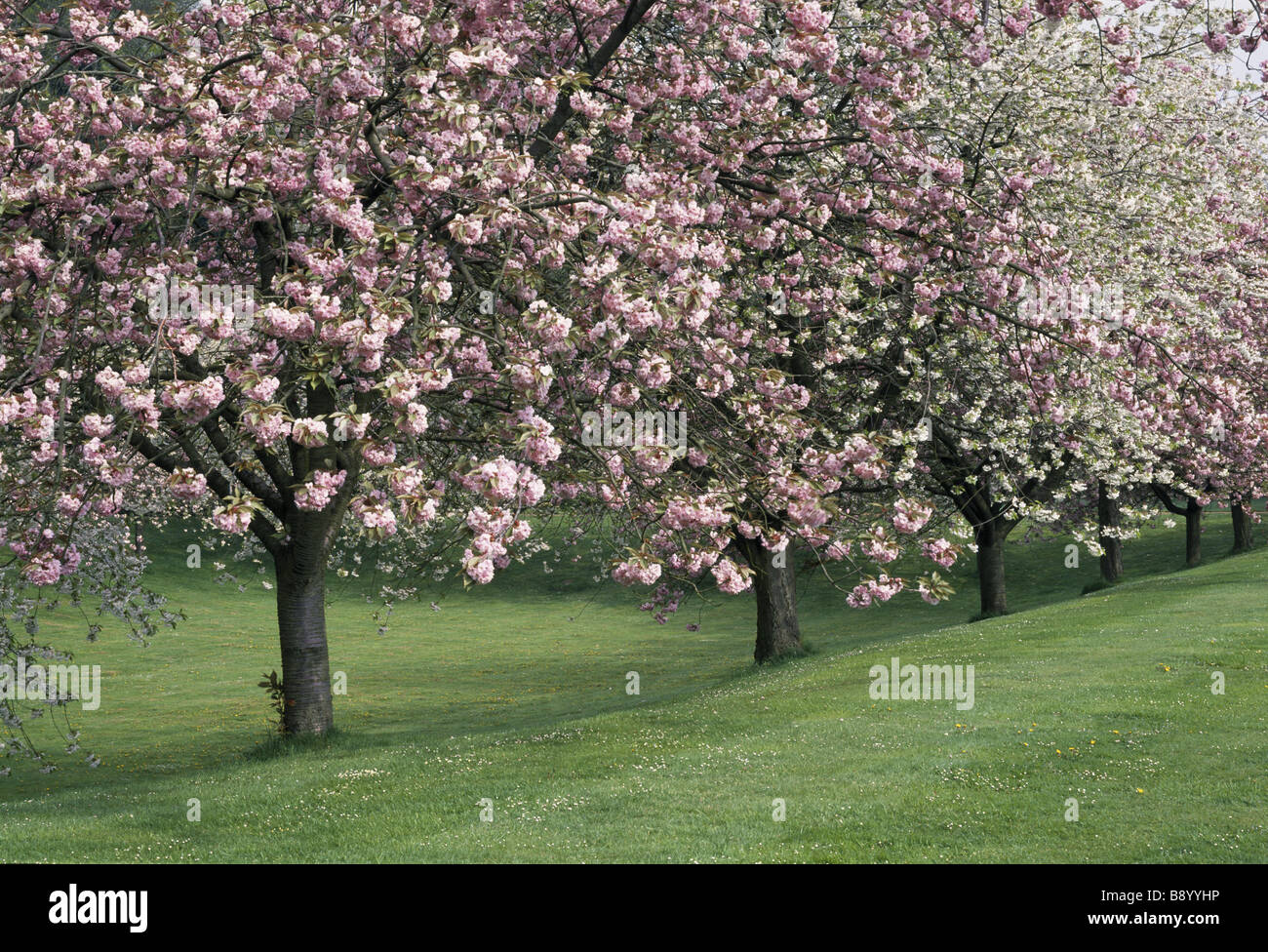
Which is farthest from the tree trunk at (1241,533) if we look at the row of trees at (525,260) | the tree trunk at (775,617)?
the row of trees at (525,260)

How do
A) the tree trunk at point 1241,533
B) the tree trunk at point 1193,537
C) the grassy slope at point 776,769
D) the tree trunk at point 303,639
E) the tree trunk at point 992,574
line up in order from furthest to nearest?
the tree trunk at point 1241,533
the tree trunk at point 1193,537
the tree trunk at point 992,574
the tree trunk at point 303,639
the grassy slope at point 776,769

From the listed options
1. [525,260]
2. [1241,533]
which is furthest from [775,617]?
[1241,533]

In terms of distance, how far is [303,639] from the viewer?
17.0 meters

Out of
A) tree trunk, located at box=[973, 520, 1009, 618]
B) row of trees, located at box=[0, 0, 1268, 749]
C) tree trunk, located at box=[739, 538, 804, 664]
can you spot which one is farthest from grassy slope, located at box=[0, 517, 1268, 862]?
tree trunk, located at box=[973, 520, 1009, 618]

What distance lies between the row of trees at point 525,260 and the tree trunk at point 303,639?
0.04 m

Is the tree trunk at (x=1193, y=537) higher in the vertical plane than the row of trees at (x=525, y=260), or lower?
lower

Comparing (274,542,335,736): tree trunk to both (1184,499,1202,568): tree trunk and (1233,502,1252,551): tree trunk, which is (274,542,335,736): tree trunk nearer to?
(1184,499,1202,568): tree trunk

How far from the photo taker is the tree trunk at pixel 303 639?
16.7 m

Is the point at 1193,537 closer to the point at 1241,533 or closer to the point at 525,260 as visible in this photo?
the point at 1241,533

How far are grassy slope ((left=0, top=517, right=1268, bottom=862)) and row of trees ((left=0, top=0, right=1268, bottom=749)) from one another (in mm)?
2325

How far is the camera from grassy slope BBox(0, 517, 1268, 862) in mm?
10523

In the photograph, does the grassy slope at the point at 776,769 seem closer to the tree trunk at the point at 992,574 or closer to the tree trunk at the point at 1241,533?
the tree trunk at the point at 992,574
